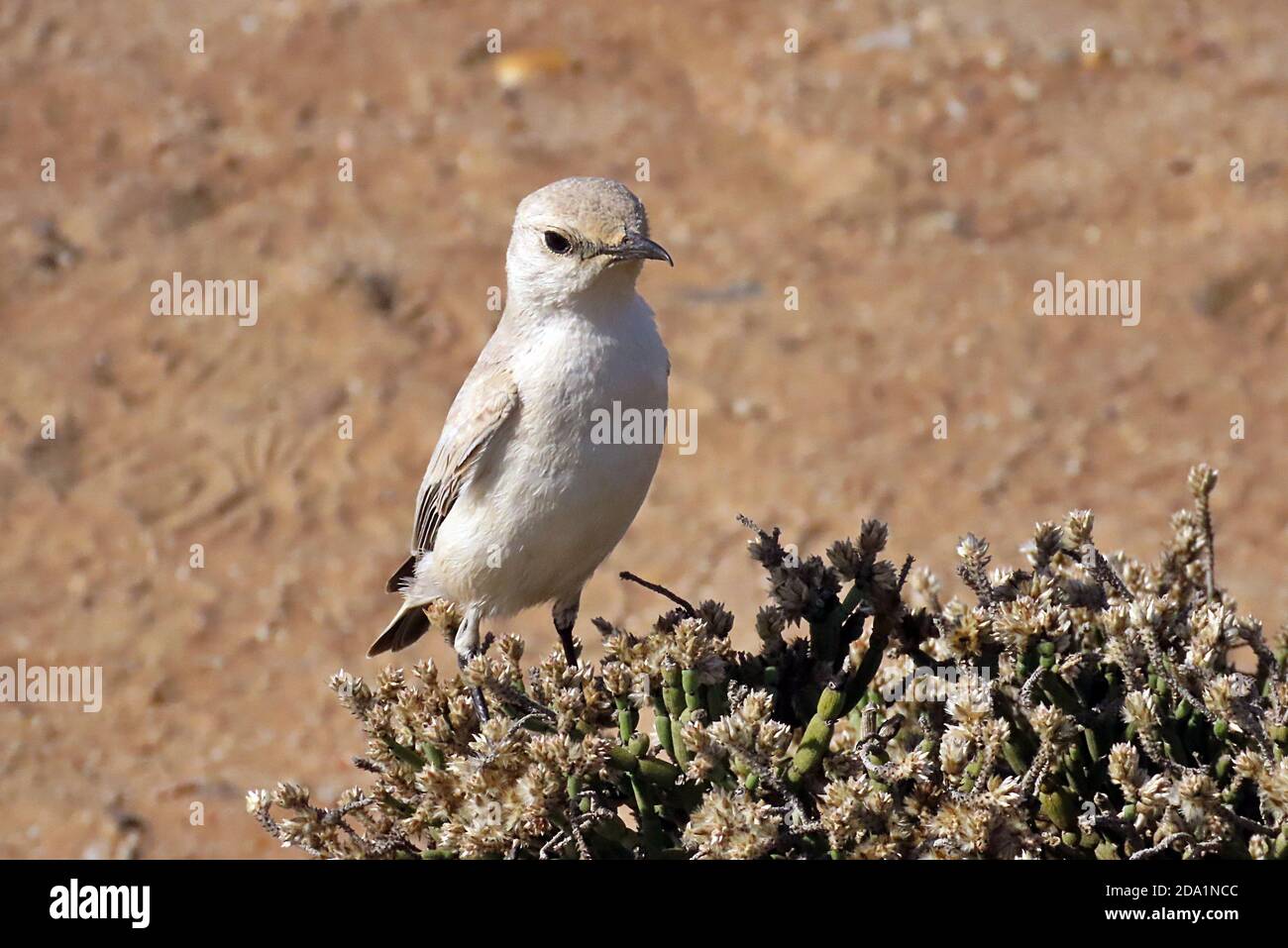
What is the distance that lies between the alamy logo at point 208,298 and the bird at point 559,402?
21.6ft

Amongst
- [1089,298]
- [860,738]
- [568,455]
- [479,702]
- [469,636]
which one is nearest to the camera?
[860,738]

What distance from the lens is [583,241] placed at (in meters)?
5.00

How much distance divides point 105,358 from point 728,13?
6256 mm

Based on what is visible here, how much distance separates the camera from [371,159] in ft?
42.5

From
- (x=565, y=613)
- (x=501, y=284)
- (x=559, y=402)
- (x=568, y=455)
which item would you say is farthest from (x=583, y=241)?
(x=501, y=284)

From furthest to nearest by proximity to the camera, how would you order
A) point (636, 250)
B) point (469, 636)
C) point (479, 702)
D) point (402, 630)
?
point (402, 630) < point (469, 636) < point (636, 250) < point (479, 702)

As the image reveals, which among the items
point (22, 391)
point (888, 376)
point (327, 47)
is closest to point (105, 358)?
point (22, 391)

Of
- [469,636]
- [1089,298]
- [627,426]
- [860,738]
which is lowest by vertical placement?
[860,738]

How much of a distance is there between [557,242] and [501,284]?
6558 mm

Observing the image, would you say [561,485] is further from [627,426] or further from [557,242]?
[557,242]

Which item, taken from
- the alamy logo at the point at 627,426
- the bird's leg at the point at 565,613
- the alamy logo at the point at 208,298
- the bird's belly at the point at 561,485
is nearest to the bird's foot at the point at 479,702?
the bird's belly at the point at 561,485

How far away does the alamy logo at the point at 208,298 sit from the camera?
11.5m

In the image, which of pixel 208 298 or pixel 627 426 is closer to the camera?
pixel 627 426

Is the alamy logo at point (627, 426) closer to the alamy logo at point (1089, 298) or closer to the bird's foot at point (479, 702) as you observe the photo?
the bird's foot at point (479, 702)
